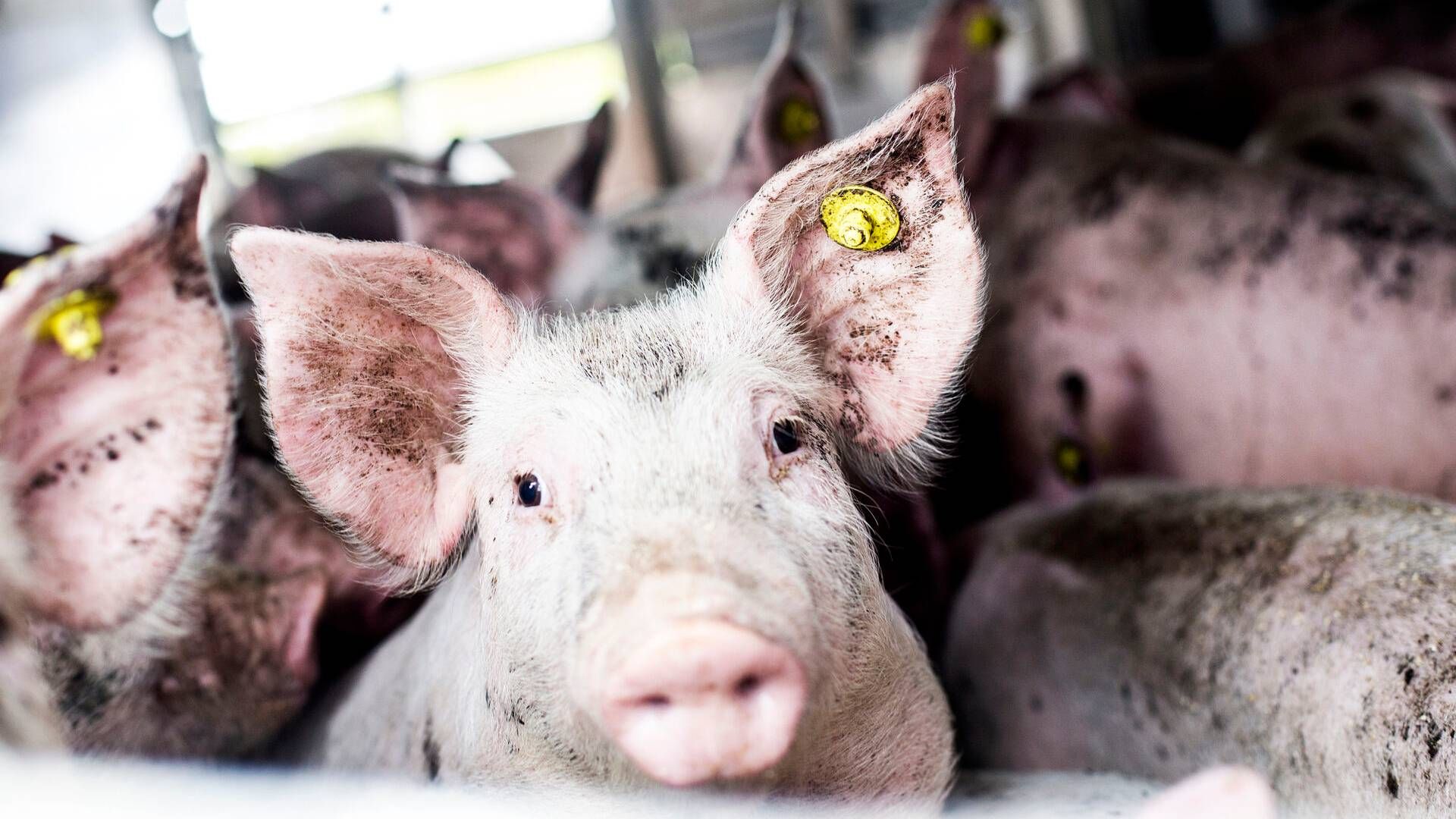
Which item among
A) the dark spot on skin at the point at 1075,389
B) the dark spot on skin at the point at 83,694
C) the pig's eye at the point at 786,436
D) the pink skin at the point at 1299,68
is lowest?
the dark spot on skin at the point at 1075,389

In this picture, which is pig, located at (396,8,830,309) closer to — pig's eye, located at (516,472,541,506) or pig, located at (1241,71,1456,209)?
pig's eye, located at (516,472,541,506)

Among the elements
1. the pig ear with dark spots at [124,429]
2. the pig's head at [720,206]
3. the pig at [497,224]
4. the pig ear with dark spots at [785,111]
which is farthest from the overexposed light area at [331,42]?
the pig ear with dark spots at [124,429]

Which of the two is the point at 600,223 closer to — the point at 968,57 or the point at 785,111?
the point at 785,111

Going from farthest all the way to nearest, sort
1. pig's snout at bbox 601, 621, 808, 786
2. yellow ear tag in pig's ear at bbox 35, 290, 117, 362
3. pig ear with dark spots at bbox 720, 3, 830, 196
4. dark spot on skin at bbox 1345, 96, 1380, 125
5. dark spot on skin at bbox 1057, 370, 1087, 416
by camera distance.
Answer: dark spot on skin at bbox 1345, 96, 1380, 125
dark spot on skin at bbox 1057, 370, 1087, 416
pig ear with dark spots at bbox 720, 3, 830, 196
yellow ear tag in pig's ear at bbox 35, 290, 117, 362
pig's snout at bbox 601, 621, 808, 786

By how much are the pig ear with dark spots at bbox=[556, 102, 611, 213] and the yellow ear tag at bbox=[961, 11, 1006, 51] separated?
0.86 metres

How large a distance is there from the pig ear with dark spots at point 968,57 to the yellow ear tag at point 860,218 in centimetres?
158

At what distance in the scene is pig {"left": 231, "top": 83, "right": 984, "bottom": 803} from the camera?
970 mm

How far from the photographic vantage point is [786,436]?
1.22 metres

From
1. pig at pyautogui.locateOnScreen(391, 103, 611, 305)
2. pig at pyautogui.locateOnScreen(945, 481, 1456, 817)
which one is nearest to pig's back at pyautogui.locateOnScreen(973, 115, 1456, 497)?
pig at pyautogui.locateOnScreen(945, 481, 1456, 817)

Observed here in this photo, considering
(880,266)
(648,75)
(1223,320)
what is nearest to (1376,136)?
(1223,320)

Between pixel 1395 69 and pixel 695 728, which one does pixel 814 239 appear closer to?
pixel 695 728

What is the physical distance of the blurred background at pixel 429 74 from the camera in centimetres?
230

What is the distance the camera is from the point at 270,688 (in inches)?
69.3

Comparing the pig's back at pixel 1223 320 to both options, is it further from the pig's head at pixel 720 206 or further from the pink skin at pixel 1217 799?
the pink skin at pixel 1217 799
